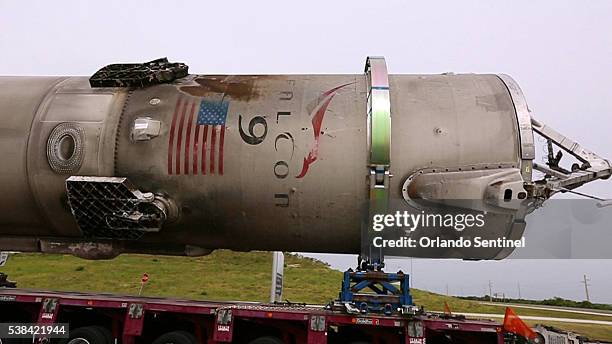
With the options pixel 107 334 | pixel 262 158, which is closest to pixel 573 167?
pixel 262 158

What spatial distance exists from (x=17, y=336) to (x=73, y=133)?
3567mm

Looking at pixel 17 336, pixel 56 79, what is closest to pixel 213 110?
pixel 56 79

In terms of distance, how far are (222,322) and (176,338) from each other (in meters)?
0.80

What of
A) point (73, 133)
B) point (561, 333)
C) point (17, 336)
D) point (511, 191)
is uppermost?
point (73, 133)

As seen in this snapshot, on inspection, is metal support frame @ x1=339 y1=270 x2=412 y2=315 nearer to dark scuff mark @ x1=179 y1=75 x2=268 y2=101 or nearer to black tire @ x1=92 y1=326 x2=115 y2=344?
dark scuff mark @ x1=179 y1=75 x2=268 y2=101

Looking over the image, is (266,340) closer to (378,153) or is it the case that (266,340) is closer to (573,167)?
(378,153)

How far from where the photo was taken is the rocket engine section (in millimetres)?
6285

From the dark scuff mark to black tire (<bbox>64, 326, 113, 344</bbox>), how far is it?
384 centimetres

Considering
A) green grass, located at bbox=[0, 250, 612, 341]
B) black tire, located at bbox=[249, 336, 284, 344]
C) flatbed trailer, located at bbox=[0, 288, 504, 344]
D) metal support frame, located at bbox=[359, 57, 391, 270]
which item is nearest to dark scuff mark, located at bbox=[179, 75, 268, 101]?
metal support frame, located at bbox=[359, 57, 391, 270]

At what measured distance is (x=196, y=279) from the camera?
20250 millimetres

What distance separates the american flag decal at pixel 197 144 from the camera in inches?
255

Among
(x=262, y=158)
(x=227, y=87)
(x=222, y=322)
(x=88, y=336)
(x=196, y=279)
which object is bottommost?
(x=88, y=336)

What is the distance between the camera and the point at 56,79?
7.62 meters

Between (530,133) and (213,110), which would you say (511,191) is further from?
(213,110)
